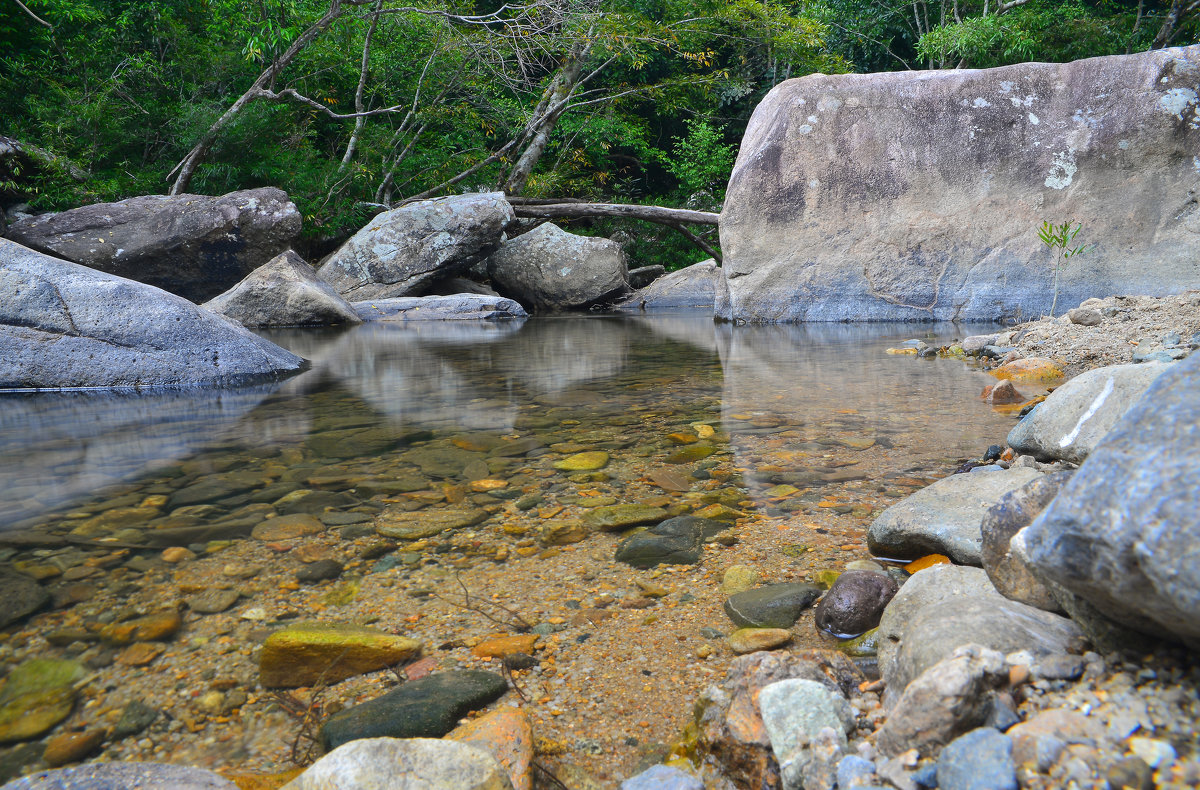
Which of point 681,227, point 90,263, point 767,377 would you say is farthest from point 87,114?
point 767,377

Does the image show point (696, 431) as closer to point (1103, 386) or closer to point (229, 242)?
point (1103, 386)

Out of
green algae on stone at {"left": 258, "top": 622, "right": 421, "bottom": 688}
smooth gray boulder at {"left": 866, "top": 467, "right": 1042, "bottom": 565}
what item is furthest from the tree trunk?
green algae on stone at {"left": 258, "top": 622, "right": 421, "bottom": 688}

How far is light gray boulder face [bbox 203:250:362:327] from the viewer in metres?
9.14

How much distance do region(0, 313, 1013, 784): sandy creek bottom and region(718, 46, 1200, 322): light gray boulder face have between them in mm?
3626

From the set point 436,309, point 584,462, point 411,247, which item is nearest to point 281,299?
point 436,309

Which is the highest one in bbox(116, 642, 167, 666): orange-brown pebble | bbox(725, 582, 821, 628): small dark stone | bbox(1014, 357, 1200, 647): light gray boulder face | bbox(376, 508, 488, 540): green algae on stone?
bbox(1014, 357, 1200, 647): light gray boulder face

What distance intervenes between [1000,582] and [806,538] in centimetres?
81

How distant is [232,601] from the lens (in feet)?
5.97

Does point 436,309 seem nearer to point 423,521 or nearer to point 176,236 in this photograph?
point 176,236

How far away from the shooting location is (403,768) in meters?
1.06

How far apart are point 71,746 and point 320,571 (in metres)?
0.73

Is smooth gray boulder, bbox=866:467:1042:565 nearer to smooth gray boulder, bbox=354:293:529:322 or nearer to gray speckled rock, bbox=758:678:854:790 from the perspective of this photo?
gray speckled rock, bbox=758:678:854:790

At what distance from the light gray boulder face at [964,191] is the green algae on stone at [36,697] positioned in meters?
8.20

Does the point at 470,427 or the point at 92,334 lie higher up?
the point at 92,334
